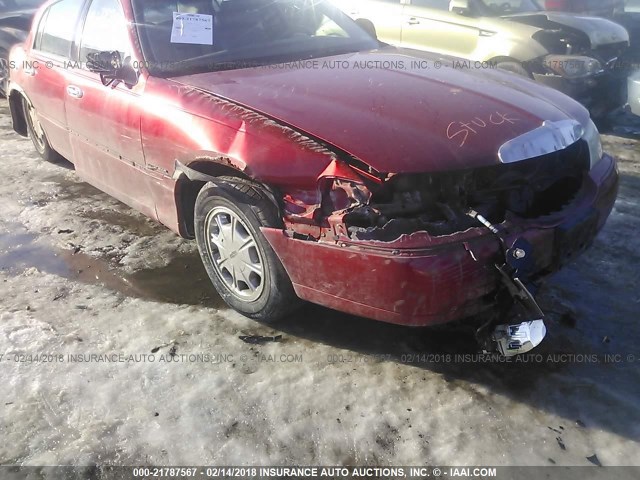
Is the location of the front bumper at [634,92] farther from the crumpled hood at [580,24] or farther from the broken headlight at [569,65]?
the crumpled hood at [580,24]

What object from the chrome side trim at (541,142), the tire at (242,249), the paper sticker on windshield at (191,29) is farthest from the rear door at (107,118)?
the chrome side trim at (541,142)

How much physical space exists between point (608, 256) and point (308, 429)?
2331 mm

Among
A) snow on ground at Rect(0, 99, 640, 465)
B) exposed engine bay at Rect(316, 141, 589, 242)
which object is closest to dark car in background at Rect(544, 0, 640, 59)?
snow on ground at Rect(0, 99, 640, 465)

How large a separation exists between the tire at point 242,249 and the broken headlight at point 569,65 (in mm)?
4527

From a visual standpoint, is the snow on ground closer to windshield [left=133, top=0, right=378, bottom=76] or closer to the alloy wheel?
the alloy wheel

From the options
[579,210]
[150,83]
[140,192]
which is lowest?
[140,192]

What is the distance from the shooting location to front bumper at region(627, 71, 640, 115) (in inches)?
237

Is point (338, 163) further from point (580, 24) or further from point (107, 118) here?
point (580, 24)

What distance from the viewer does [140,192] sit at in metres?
3.51

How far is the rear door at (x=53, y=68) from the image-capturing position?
4117mm

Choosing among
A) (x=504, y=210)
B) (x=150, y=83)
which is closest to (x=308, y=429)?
(x=504, y=210)

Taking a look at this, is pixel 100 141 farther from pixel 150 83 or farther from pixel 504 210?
pixel 504 210

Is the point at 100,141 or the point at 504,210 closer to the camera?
the point at 504,210

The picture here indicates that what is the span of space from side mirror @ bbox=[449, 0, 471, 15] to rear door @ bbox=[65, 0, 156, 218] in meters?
4.15
